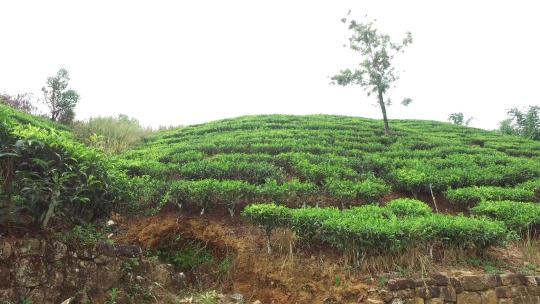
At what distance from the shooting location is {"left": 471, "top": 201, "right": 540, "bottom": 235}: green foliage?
8516 millimetres

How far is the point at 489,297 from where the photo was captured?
666cm

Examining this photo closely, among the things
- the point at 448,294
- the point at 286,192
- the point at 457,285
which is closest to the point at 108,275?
the point at 286,192

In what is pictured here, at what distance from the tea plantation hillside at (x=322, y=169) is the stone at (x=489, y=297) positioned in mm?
3717

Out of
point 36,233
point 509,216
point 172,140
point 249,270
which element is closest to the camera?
point 36,233

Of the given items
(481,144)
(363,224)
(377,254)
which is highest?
(481,144)

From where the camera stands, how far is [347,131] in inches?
687

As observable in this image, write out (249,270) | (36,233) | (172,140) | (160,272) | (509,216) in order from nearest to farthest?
(36,233), (160,272), (249,270), (509,216), (172,140)

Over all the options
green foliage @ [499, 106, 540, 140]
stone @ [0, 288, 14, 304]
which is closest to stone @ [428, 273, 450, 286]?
stone @ [0, 288, 14, 304]

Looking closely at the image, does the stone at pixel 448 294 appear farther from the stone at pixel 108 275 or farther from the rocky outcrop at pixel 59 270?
the stone at pixel 108 275

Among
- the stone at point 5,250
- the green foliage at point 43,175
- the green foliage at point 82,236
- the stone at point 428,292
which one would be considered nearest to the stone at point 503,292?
the stone at point 428,292

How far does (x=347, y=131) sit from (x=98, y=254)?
13.2m

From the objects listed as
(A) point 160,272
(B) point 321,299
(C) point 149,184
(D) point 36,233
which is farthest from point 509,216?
(D) point 36,233

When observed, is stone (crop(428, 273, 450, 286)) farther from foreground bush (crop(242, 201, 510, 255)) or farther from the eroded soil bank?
foreground bush (crop(242, 201, 510, 255))

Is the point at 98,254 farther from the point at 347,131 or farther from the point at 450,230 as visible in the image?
the point at 347,131
